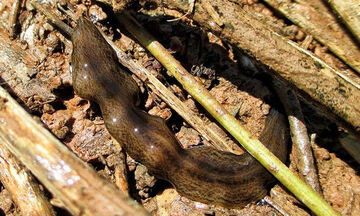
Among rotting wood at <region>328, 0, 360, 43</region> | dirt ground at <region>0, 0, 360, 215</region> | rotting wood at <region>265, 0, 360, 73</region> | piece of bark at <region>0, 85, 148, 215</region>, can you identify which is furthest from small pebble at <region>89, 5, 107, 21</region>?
rotting wood at <region>328, 0, 360, 43</region>

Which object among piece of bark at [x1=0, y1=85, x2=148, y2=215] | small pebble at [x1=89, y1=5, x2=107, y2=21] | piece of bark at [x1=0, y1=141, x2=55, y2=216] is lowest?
piece of bark at [x1=0, y1=141, x2=55, y2=216]

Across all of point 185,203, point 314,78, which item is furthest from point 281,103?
point 185,203

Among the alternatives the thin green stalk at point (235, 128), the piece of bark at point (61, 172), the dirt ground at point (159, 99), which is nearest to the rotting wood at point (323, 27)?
the dirt ground at point (159, 99)

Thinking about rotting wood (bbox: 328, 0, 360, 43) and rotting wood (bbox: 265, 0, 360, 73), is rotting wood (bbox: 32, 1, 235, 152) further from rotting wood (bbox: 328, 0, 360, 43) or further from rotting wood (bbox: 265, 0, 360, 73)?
rotting wood (bbox: 328, 0, 360, 43)

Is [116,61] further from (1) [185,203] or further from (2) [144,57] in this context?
(1) [185,203]

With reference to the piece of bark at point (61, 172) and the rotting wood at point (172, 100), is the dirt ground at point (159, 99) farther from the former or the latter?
the piece of bark at point (61, 172)

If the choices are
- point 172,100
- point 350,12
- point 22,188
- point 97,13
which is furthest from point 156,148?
point 350,12
